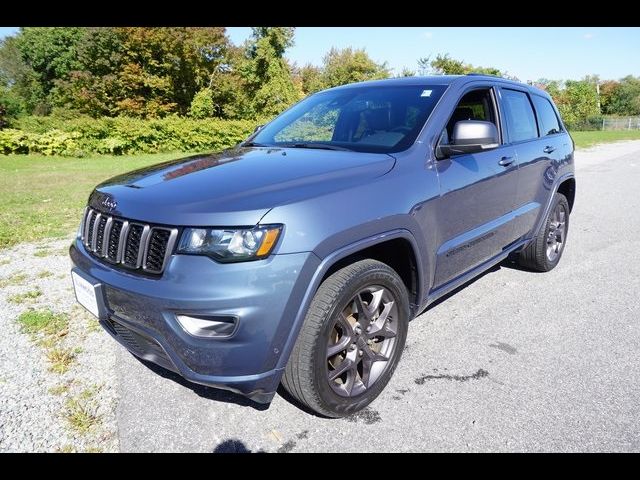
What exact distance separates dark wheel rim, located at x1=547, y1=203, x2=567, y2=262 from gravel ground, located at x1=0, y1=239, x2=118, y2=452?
4.17 metres

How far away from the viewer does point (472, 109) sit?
3.34 metres

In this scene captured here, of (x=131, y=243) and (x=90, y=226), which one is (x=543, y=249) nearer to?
(x=131, y=243)

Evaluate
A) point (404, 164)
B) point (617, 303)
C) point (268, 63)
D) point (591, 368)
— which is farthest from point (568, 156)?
point (268, 63)

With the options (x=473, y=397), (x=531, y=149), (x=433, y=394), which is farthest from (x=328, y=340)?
(x=531, y=149)

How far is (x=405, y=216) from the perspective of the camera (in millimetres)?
2455

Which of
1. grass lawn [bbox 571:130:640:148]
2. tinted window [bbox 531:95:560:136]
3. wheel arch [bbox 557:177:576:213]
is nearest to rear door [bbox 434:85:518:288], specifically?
tinted window [bbox 531:95:560:136]

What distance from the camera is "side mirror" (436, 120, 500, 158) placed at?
8.95 feet

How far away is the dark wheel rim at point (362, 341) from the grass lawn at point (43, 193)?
196 inches

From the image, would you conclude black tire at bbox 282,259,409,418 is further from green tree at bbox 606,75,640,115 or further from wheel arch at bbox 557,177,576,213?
green tree at bbox 606,75,640,115

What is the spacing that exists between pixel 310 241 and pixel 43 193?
8.97 meters

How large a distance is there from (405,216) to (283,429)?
130 centimetres

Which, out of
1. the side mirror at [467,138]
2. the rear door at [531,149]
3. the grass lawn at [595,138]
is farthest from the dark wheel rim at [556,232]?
the grass lawn at [595,138]

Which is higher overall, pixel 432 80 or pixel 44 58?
pixel 44 58

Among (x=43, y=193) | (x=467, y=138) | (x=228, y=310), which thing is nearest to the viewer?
(x=228, y=310)
